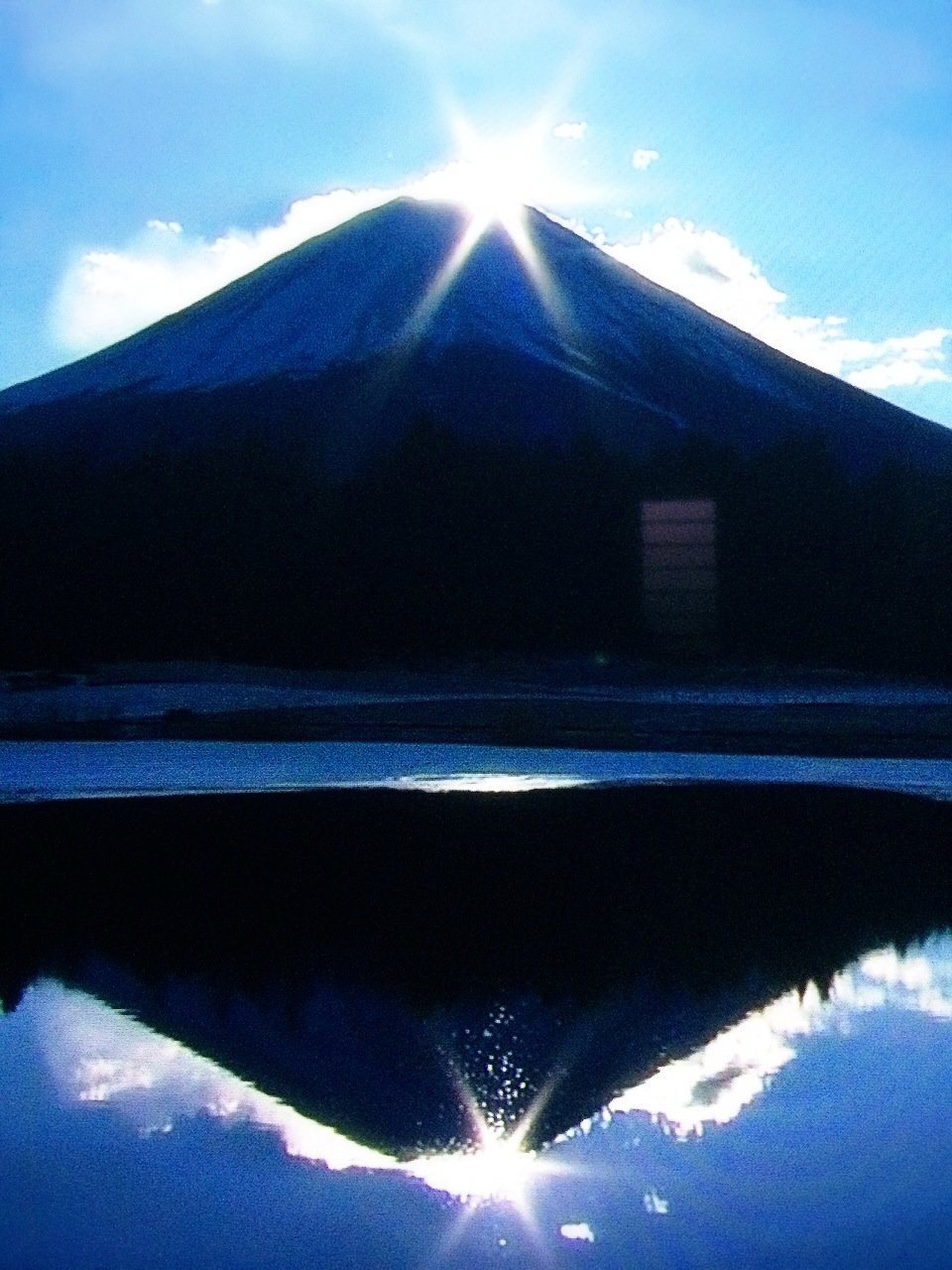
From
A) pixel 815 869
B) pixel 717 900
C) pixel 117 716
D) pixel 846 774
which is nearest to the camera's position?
pixel 717 900

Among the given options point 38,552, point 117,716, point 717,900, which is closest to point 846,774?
point 717,900

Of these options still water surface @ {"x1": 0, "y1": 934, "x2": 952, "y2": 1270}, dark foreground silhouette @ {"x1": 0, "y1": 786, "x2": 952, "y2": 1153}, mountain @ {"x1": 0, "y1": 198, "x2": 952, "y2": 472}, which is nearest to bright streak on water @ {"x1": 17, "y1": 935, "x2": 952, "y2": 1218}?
still water surface @ {"x1": 0, "y1": 934, "x2": 952, "y2": 1270}

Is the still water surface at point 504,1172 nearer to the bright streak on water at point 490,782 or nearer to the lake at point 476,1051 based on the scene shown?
the lake at point 476,1051

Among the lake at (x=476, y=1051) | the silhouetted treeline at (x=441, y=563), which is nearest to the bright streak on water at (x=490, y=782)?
the lake at (x=476, y=1051)

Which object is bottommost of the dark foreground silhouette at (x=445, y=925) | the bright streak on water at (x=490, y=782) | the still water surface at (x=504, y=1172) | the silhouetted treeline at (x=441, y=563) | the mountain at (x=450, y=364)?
the still water surface at (x=504, y=1172)

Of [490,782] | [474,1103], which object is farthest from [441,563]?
[474,1103]

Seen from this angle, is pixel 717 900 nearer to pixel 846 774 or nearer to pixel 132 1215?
pixel 132 1215
